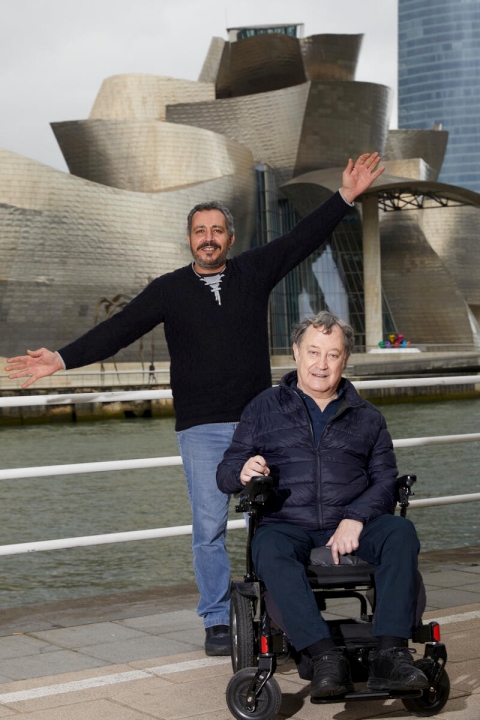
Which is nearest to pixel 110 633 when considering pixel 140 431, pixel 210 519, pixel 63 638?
pixel 63 638

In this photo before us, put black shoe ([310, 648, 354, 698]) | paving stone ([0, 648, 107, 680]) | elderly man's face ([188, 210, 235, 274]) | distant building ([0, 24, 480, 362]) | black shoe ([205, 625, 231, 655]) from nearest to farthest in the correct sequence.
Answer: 1. black shoe ([310, 648, 354, 698])
2. paving stone ([0, 648, 107, 680])
3. black shoe ([205, 625, 231, 655])
4. elderly man's face ([188, 210, 235, 274])
5. distant building ([0, 24, 480, 362])

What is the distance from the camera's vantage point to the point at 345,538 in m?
2.80

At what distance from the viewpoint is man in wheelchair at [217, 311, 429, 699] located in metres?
2.68

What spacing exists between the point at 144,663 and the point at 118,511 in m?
9.49

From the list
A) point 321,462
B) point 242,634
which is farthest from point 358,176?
point 242,634

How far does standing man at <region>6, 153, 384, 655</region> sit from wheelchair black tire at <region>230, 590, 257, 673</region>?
0.63m

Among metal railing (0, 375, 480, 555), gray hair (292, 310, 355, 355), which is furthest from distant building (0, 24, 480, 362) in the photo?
gray hair (292, 310, 355, 355)

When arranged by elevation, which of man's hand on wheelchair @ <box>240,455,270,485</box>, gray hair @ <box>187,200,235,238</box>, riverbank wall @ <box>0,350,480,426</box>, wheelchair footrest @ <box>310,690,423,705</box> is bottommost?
riverbank wall @ <box>0,350,480,426</box>

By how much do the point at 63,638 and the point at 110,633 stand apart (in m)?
0.16

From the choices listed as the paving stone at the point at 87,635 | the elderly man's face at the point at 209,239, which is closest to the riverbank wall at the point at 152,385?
the paving stone at the point at 87,635

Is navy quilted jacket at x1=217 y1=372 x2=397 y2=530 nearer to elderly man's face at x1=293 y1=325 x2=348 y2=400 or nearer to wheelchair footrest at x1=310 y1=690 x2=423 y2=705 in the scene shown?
elderly man's face at x1=293 y1=325 x2=348 y2=400

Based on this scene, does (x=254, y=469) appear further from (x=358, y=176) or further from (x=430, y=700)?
(x=358, y=176)

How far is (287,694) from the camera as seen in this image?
2.90 meters

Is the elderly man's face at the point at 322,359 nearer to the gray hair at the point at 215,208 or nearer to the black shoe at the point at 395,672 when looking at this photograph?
the gray hair at the point at 215,208
